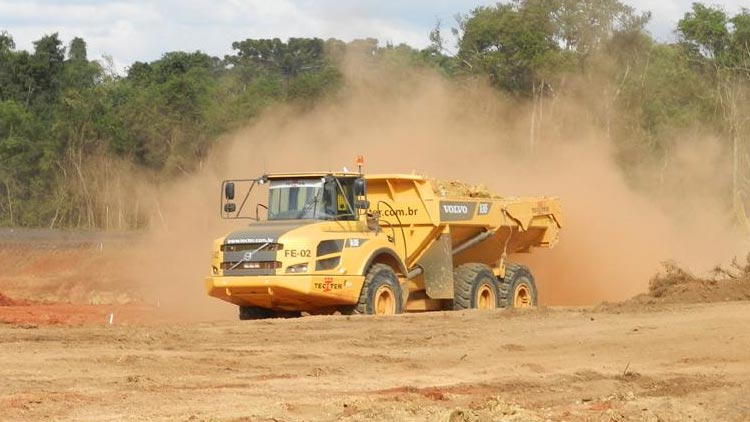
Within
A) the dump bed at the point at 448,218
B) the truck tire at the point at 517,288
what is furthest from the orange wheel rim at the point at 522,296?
the dump bed at the point at 448,218

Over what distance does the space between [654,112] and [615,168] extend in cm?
2023

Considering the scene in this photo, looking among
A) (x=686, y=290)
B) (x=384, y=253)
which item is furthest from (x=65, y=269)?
(x=686, y=290)

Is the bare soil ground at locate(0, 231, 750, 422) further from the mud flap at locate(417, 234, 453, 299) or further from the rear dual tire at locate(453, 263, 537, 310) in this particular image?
the rear dual tire at locate(453, 263, 537, 310)

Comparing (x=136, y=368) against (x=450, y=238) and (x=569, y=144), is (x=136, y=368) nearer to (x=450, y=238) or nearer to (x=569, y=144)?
(x=450, y=238)

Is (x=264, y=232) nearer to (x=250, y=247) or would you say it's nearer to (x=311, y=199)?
(x=250, y=247)

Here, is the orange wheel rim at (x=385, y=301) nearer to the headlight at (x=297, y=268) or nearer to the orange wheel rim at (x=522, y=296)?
the headlight at (x=297, y=268)

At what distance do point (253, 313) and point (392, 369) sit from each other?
7.49 meters

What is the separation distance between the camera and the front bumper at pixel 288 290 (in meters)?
18.5

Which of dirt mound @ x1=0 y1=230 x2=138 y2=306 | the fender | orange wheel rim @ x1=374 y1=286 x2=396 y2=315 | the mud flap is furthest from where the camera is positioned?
dirt mound @ x1=0 y1=230 x2=138 y2=306

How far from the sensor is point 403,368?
13148 mm

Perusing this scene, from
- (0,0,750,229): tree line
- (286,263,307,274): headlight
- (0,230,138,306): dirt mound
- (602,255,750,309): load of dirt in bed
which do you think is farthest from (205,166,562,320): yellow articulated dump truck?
(0,0,750,229): tree line

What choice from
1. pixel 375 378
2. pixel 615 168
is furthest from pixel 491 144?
pixel 375 378

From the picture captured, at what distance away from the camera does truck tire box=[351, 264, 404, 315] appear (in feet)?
63.3

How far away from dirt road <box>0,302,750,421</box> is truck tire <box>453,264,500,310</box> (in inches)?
146
